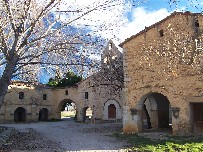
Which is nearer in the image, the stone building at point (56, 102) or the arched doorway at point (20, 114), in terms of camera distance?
the stone building at point (56, 102)

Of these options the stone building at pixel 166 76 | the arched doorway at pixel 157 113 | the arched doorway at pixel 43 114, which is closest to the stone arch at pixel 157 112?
the arched doorway at pixel 157 113

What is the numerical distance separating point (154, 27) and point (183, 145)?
727 cm

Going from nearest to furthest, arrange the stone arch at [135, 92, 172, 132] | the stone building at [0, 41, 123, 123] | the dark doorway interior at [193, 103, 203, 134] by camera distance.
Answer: the dark doorway interior at [193, 103, 203, 134] < the stone arch at [135, 92, 172, 132] < the stone building at [0, 41, 123, 123]

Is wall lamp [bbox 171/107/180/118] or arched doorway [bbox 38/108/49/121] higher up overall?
wall lamp [bbox 171/107/180/118]

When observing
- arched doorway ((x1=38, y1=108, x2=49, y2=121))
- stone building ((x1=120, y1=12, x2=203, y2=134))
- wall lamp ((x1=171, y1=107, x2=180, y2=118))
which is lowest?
arched doorway ((x1=38, y1=108, x2=49, y2=121))

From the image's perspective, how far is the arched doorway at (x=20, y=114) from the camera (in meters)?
36.4

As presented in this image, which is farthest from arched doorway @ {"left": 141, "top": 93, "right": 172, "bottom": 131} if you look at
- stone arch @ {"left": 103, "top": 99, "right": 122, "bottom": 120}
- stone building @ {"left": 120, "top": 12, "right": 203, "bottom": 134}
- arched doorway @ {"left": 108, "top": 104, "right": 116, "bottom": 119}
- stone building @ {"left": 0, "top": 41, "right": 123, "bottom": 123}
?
arched doorway @ {"left": 108, "top": 104, "right": 116, "bottom": 119}

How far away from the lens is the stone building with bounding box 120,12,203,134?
47.1 ft

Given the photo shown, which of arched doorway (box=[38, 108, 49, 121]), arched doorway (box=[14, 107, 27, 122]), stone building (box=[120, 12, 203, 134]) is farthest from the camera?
arched doorway (box=[38, 108, 49, 121])

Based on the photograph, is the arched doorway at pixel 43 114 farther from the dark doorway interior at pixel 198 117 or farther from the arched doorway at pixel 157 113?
the dark doorway interior at pixel 198 117

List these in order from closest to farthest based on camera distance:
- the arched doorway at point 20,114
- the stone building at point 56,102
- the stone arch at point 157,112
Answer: the stone arch at point 157,112
the stone building at point 56,102
the arched doorway at point 20,114

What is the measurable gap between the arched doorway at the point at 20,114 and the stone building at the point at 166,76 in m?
23.5

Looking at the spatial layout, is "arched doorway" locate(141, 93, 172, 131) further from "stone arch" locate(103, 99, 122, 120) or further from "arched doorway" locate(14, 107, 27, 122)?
"arched doorway" locate(14, 107, 27, 122)

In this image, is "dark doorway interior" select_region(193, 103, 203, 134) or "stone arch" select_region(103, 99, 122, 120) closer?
"dark doorway interior" select_region(193, 103, 203, 134)
